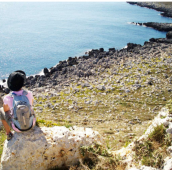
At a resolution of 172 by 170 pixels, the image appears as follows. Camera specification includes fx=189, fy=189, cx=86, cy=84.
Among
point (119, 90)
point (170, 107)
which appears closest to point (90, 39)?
point (119, 90)

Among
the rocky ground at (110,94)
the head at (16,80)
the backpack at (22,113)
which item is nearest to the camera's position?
the backpack at (22,113)

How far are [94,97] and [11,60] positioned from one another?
26.8m

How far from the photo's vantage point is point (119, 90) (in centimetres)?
2062

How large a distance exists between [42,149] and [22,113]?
4.66 ft

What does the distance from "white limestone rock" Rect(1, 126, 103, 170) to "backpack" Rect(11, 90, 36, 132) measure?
1.42 feet

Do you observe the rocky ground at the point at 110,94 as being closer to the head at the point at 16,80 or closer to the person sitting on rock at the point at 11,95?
the person sitting on rock at the point at 11,95

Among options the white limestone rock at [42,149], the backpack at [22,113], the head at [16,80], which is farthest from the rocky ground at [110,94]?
the head at [16,80]

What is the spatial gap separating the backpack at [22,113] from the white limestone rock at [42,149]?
434 millimetres

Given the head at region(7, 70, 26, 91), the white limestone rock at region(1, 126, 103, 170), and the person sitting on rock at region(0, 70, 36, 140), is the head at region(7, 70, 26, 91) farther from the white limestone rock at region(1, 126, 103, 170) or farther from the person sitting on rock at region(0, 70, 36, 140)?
the white limestone rock at region(1, 126, 103, 170)

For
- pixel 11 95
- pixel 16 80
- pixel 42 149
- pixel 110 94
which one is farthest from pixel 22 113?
pixel 110 94

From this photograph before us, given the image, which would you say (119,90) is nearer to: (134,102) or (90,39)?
(134,102)

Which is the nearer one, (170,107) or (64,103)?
(170,107)

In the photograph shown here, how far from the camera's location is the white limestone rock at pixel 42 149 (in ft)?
20.1

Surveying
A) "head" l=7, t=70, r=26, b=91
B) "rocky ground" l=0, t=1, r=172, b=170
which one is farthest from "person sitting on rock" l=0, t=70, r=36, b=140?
"rocky ground" l=0, t=1, r=172, b=170
